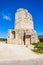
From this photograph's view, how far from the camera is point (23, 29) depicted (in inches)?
1431

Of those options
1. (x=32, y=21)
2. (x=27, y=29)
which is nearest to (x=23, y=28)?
(x=27, y=29)

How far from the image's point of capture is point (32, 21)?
38438 millimetres

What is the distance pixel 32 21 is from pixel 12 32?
6.37 m

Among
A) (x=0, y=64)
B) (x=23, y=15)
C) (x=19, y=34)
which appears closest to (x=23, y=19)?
(x=23, y=15)

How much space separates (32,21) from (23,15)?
3.09 metres

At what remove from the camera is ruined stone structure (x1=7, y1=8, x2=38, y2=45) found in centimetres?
3525

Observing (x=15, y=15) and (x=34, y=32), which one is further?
(x=15, y=15)

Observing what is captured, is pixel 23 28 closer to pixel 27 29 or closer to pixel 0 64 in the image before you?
pixel 27 29

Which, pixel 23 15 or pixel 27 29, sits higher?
pixel 23 15

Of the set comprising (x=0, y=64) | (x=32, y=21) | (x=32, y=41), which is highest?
(x=32, y=21)

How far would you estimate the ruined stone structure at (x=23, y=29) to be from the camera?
116ft

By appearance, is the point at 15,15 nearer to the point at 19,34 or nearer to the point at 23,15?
the point at 23,15

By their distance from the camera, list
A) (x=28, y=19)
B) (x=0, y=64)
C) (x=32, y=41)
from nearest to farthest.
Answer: (x=0, y=64) < (x=32, y=41) < (x=28, y=19)

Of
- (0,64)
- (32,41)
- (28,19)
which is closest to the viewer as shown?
(0,64)
